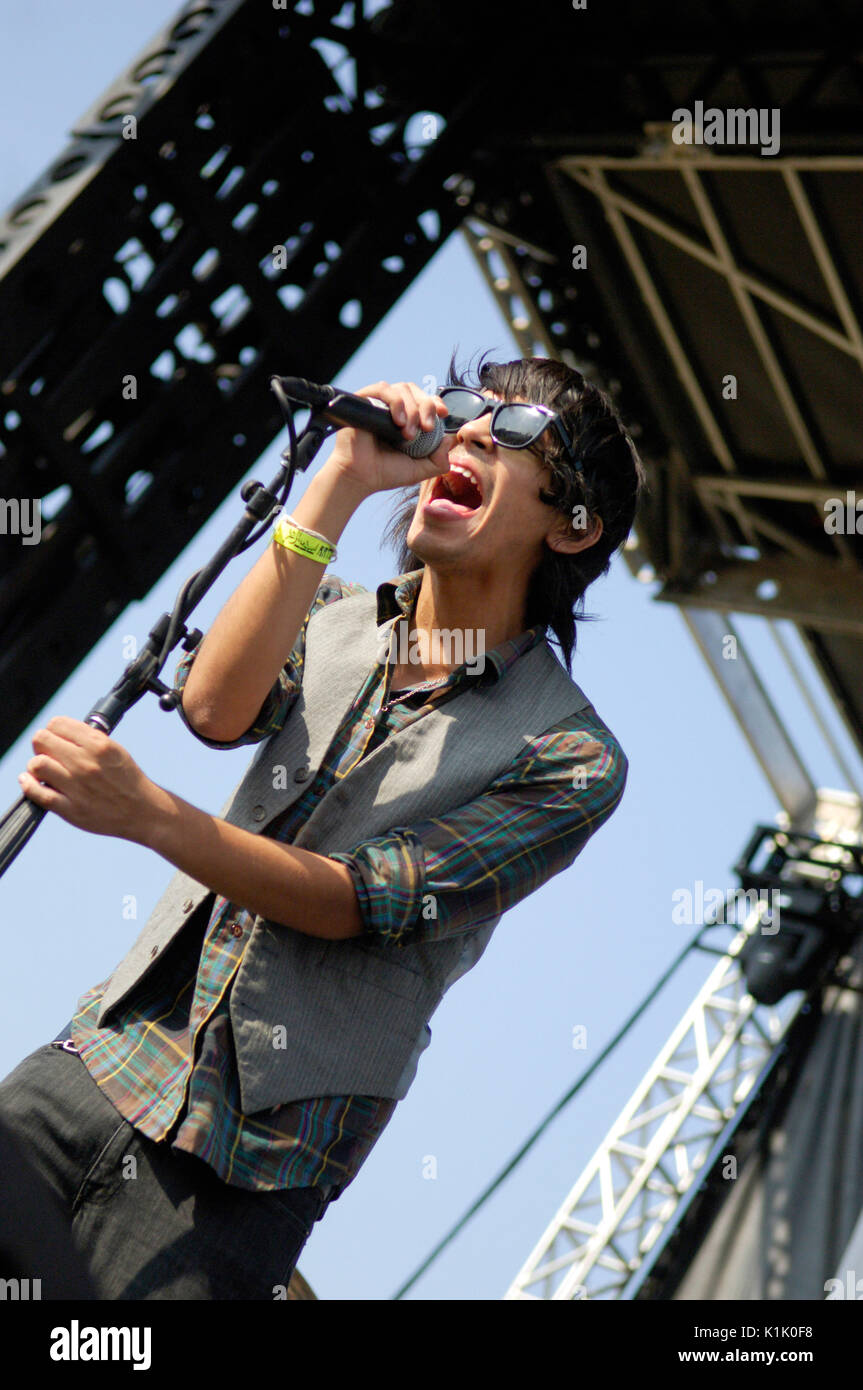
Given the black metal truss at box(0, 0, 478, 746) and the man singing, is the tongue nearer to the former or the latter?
the man singing

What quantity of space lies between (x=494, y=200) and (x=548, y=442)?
393cm

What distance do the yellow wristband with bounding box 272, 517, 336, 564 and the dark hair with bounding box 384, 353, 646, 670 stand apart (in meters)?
0.38

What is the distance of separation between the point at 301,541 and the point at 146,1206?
706 mm

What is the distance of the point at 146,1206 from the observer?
1.55m

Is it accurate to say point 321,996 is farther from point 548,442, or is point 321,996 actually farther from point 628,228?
point 628,228

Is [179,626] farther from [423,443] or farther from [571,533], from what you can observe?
[571,533]

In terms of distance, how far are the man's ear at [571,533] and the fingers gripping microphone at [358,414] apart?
0.29 m

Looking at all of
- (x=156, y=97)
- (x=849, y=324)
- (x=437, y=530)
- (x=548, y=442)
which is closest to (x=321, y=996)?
(x=437, y=530)

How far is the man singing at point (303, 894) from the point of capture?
5.01 ft

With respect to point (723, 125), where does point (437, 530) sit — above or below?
below

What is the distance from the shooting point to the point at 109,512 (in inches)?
146

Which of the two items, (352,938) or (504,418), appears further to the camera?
(504,418)

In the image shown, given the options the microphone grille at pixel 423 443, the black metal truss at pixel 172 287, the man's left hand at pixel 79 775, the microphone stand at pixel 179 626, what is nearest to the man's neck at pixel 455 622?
the microphone grille at pixel 423 443

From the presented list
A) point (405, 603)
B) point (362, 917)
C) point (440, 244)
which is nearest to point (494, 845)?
point (362, 917)
